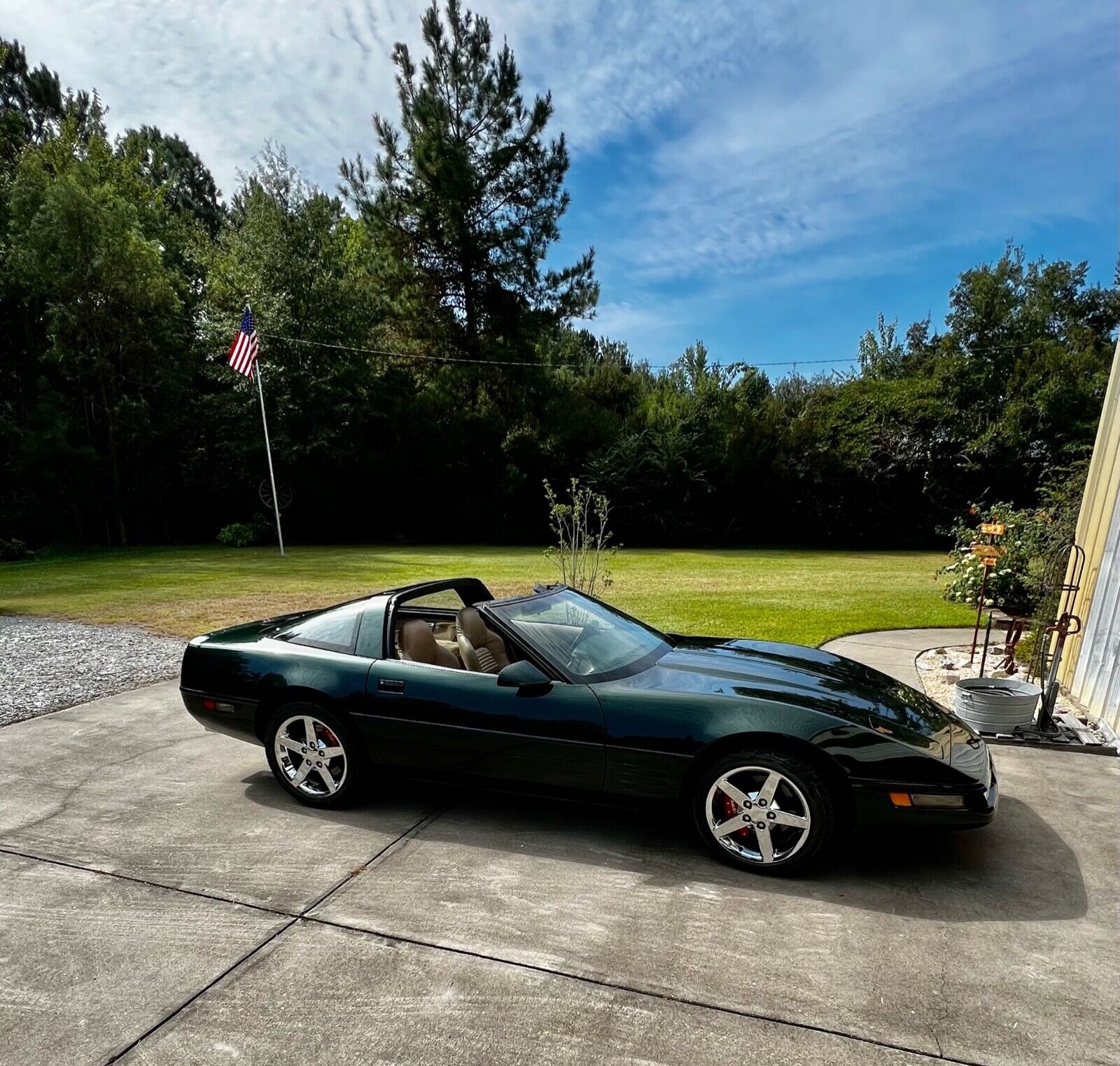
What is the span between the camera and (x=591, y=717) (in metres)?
3.21

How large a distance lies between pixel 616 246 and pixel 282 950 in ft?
87.9

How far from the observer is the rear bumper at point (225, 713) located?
12.9 feet

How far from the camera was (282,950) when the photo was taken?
8.30 ft

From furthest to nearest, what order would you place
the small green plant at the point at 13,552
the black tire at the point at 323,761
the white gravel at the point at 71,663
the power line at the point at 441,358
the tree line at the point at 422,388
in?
the power line at the point at 441,358
the tree line at the point at 422,388
the small green plant at the point at 13,552
the white gravel at the point at 71,663
the black tire at the point at 323,761

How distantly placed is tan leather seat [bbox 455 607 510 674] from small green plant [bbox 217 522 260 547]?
2190 cm

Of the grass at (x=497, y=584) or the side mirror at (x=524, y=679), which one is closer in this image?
the side mirror at (x=524, y=679)

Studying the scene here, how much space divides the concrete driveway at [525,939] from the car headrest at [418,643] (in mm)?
753

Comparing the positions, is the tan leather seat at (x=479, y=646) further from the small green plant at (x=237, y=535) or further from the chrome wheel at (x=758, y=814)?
the small green plant at (x=237, y=535)

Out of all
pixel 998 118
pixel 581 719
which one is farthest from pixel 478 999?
pixel 998 118

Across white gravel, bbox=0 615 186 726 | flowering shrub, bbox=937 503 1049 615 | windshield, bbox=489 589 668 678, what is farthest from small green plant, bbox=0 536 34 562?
flowering shrub, bbox=937 503 1049 615

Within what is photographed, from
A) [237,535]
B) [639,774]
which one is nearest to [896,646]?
[639,774]

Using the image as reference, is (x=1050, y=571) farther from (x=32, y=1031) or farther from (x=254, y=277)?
(x=254, y=277)

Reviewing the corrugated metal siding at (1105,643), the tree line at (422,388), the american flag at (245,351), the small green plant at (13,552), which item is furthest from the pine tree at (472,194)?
the corrugated metal siding at (1105,643)

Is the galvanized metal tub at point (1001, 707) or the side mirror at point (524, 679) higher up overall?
the side mirror at point (524, 679)
